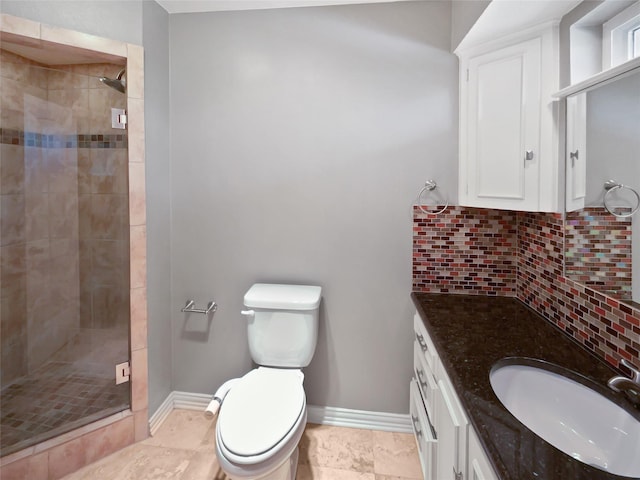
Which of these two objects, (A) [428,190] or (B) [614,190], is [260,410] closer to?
(A) [428,190]

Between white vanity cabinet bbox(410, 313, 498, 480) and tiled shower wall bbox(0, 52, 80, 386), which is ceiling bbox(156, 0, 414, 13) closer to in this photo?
tiled shower wall bbox(0, 52, 80, 386)

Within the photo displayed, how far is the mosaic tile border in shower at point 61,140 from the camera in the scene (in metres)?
1.64

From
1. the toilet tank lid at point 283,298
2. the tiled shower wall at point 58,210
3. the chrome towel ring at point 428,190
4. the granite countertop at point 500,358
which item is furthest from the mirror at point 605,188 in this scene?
the tiled shower wall at point 58,210

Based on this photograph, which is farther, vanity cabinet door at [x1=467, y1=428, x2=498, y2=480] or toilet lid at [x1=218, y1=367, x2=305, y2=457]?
toilet lid at [x1=218, y1=367, x2=305, y2=457]

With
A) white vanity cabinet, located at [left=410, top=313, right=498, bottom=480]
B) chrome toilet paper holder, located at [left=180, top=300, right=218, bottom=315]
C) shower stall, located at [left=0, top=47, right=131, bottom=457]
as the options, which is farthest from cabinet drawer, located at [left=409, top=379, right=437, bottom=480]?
shower stall, located at [left=0, top=47, right=131, bottom=457]

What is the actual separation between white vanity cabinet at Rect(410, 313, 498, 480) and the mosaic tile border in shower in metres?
1.85

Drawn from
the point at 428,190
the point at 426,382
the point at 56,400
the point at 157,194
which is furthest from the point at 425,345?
the point at 56,400

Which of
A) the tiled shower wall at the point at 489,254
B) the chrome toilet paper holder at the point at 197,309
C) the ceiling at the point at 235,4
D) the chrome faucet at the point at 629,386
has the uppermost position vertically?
the ceiling at the point at 235,4

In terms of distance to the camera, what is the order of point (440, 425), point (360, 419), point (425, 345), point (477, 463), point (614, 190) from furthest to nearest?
point (360, 419), point (425, 345), point (440, 425), point (614, 190), point (477, 463)

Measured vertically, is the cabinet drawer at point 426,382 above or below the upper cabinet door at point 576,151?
below

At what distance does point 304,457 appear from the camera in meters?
1.68

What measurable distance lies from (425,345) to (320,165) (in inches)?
42.5

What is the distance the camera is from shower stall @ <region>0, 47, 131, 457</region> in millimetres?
1634

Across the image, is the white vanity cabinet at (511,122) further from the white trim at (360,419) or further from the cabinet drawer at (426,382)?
the white trim at (360,419)
